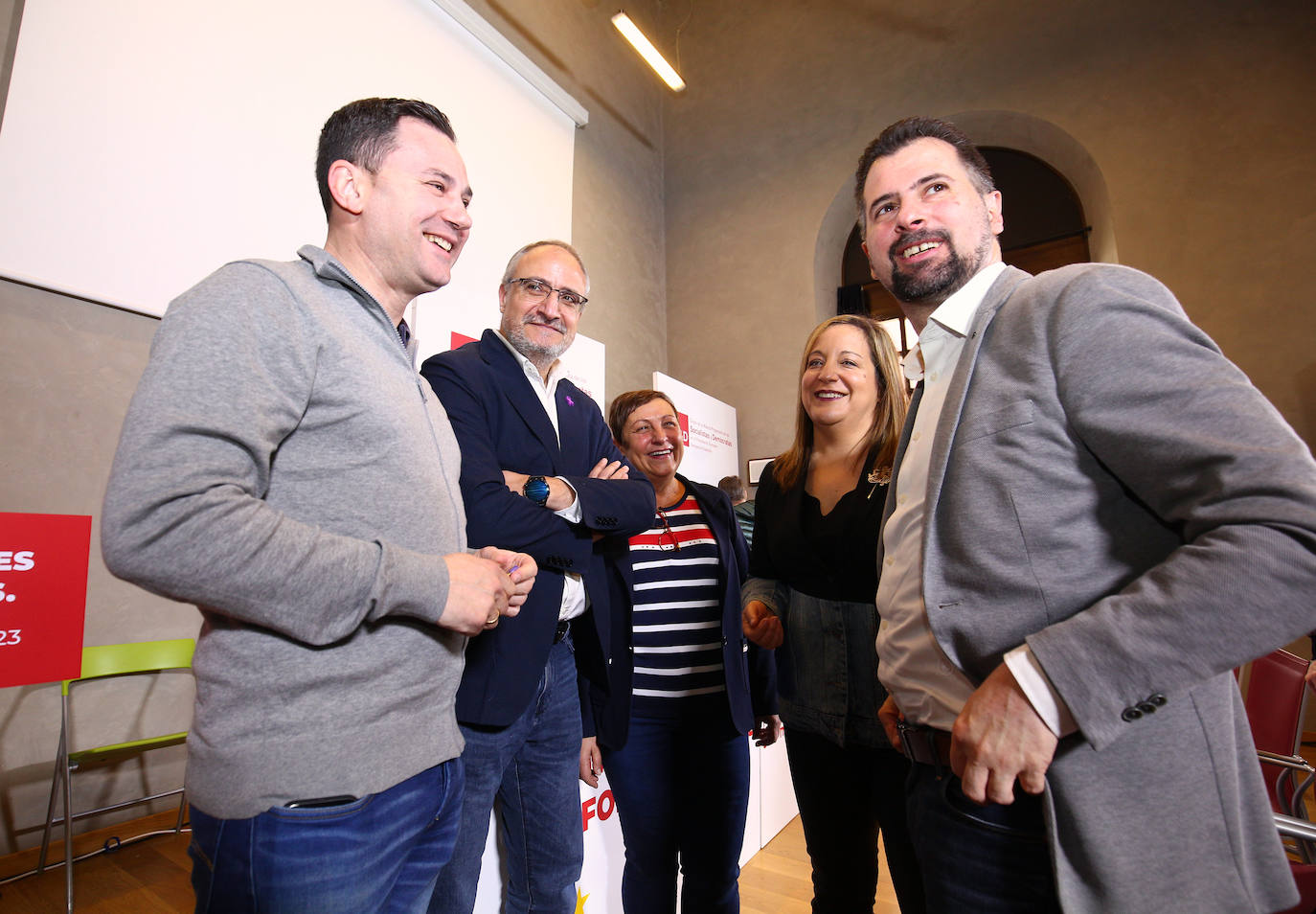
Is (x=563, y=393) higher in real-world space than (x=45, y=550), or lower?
higher

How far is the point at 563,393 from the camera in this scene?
1.85 meters

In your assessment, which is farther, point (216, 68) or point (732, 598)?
point (216, 68)

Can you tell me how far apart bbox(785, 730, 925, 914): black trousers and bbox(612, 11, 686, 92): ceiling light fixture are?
4812 millimetres

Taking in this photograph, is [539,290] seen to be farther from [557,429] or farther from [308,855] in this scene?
[308,855]

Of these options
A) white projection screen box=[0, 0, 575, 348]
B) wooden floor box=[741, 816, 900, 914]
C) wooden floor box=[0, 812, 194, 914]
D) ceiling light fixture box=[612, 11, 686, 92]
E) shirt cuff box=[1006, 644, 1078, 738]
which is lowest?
wooden floor box=[741, 816, 900, 914]

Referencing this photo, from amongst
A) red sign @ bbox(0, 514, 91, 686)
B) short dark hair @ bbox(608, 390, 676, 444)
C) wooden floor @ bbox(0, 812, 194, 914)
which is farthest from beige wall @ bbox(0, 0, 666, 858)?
short dark hair @ bbox(608, 390, 676, 444)

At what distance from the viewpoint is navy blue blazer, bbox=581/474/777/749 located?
1.74 metres

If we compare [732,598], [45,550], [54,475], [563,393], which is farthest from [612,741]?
[54,475]

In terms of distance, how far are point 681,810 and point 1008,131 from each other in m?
6.10

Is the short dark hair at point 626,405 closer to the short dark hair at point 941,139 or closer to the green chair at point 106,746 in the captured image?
the short dark hair at point 941,139

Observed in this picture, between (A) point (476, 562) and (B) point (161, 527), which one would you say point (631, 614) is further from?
(B) point (161, 527)

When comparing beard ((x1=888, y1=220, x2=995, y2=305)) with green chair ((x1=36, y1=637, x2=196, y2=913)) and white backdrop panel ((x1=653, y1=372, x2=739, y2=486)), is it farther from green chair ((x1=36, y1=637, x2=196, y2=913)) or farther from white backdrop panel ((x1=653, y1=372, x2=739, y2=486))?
white backdrop panel ((x1=653, y1=372, x2=739, y2=486))

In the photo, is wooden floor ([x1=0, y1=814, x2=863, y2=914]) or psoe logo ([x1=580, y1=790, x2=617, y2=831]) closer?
psoe logo ([x1=580, y1=790, x2=617, y2=831])

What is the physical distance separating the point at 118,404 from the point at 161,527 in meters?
3.04
